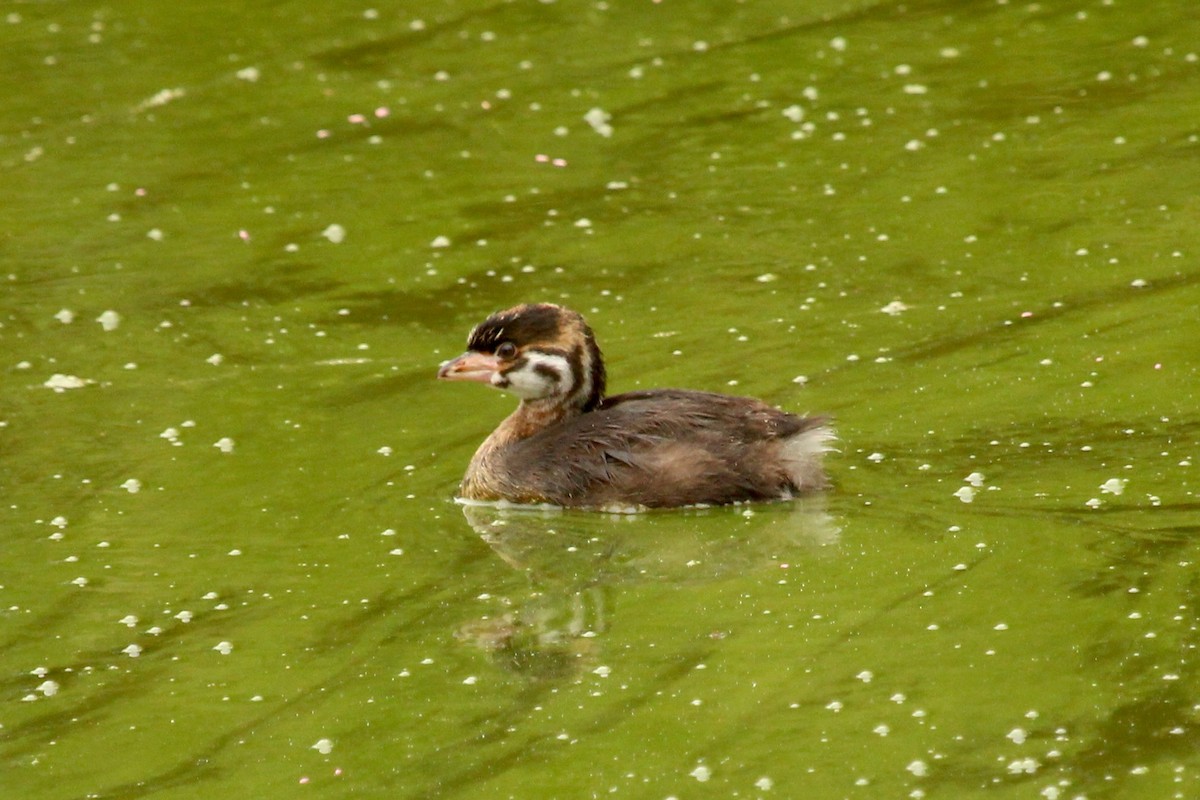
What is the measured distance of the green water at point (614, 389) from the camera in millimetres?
6977

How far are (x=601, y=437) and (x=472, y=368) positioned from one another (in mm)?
730

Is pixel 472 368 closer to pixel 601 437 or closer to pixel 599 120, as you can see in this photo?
pixel 601 437

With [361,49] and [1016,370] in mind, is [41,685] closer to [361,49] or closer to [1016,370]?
[1016,370]

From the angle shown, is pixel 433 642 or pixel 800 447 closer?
pixel 433 642

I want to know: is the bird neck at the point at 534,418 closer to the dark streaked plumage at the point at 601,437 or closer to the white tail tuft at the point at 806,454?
the dark streaked plumage at the point at 601,437

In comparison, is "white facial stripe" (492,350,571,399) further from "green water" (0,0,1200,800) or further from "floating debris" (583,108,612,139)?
"floating debris" (583,108,612,139)

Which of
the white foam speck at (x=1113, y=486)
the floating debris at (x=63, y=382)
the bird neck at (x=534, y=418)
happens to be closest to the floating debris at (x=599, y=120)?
the floating debris at (x=63, y=382)

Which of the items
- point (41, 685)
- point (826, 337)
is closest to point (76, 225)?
point (826, 337)

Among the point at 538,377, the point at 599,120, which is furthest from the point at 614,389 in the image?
the point at 599,120

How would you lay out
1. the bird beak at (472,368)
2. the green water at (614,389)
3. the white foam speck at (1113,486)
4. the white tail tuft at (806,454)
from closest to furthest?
the green water at (614,389)
the white foam speck at (1113,486)
the white tail tuft at (806,454)
the bird beak at (472,368)

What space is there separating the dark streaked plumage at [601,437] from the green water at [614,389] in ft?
0.55

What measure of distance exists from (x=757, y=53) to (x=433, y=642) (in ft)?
31.6

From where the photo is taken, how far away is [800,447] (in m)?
8.70

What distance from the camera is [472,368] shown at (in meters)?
9.31
